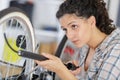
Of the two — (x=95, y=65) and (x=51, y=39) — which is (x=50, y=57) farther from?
(x=51, y=39)

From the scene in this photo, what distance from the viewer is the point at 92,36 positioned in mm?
1062

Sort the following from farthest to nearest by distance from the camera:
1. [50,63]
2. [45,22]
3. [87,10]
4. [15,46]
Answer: [45,22] → [15,46] → [87,10] → [50,63]

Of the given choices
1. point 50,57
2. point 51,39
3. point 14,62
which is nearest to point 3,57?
point 14,62

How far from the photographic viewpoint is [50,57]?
3.00 ft

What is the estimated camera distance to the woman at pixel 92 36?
0.93 meters

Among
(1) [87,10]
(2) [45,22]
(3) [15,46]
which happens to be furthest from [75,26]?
(2) [45,22]

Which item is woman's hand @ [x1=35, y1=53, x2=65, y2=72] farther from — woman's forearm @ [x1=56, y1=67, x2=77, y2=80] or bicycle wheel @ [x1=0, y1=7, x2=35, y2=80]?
bicycle wheel @ [x1=0, y1=7, x2=35, y2=80]

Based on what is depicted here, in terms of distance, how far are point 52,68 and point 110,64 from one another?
0.65 ft

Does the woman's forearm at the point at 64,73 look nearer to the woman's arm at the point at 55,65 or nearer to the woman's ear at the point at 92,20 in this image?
the woman's arm at the point at 55,65

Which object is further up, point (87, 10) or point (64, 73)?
point (87, 10)

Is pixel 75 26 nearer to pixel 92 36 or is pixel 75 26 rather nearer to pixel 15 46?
pixel 92 36

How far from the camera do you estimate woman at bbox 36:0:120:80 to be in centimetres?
93

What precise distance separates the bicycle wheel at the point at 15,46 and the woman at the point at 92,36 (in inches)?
6.1

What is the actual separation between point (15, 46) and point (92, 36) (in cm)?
32
